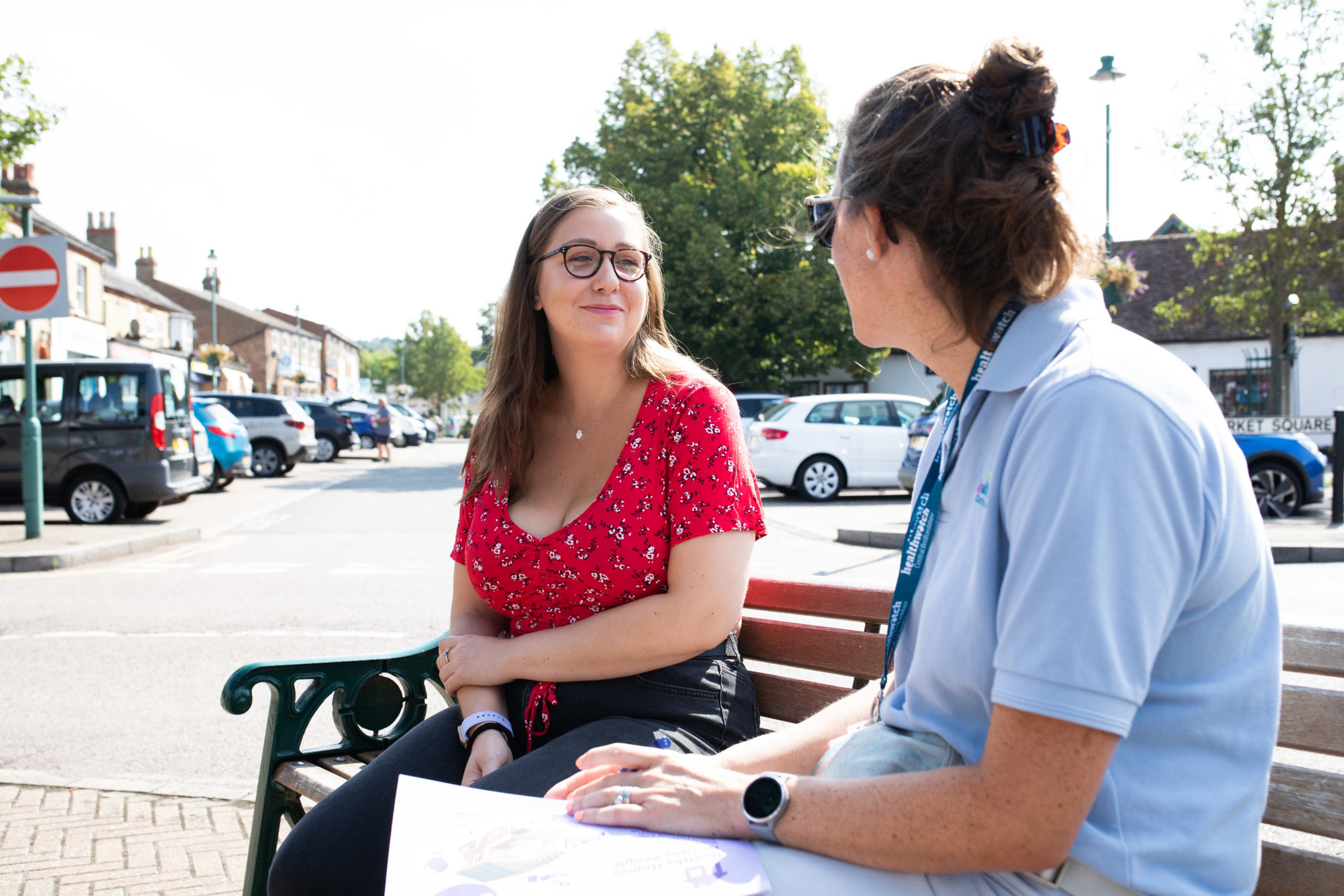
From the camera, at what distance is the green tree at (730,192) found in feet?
85.9

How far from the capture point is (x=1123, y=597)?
108 centimetres

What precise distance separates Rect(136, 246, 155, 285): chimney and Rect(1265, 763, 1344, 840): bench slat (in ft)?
237

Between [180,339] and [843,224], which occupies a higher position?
[180,339]

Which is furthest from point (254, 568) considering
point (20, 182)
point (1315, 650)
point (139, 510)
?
point (20, 182)

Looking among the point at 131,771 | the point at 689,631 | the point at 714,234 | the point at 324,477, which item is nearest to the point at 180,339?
the point at 324,477

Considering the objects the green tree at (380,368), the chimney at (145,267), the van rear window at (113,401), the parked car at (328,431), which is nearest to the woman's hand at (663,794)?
the van rear window at (113,401)

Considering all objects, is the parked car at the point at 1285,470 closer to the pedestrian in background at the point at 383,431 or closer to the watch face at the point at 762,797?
the watch face at the point at 762,797

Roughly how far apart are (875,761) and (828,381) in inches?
1492

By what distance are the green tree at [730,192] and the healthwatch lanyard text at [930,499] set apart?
23.3 metres

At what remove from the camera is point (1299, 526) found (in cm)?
1130

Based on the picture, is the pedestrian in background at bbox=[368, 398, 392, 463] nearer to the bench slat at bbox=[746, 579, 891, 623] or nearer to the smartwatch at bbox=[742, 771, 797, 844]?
the bench slat at bbox=[746, 579, 891, 623]

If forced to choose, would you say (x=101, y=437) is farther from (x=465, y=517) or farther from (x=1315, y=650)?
(x=1315, y=650)

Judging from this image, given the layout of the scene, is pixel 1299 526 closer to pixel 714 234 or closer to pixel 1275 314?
pixel 1275 314

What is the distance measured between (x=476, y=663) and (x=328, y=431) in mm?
29716
